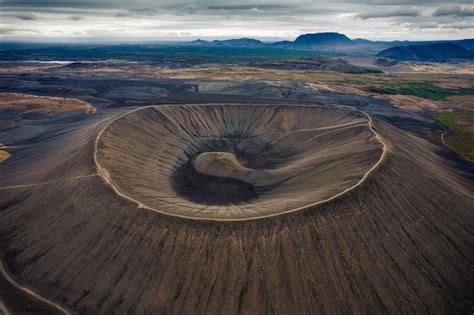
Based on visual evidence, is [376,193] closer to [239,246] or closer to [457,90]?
[239,246]

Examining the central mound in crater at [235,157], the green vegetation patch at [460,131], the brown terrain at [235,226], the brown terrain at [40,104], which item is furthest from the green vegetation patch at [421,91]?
the brown terrain at [40,104]

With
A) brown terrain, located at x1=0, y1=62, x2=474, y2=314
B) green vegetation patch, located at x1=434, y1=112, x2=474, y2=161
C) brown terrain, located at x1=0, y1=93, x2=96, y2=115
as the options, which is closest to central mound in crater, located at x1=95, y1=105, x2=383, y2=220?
brown terrain, located at x1=0, y1=62, x2=474, y2=314

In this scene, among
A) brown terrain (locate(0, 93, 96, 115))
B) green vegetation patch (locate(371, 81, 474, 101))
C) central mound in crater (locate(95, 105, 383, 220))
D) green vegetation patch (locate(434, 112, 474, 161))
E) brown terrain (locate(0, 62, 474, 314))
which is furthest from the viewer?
green vegetation patch (locate(371, 81, 474, 101))

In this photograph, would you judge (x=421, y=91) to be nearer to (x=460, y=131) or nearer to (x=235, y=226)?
(x=460, y=131)

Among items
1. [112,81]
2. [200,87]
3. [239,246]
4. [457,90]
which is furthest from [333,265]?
[457,90]

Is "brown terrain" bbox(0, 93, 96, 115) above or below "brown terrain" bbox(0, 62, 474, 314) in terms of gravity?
below

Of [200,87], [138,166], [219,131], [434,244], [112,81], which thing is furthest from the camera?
[112,81]

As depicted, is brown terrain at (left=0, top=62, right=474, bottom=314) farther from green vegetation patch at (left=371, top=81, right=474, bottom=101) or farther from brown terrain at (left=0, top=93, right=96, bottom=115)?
green vegetation patch at (left=371, top=81, right=474, bottom=101)
